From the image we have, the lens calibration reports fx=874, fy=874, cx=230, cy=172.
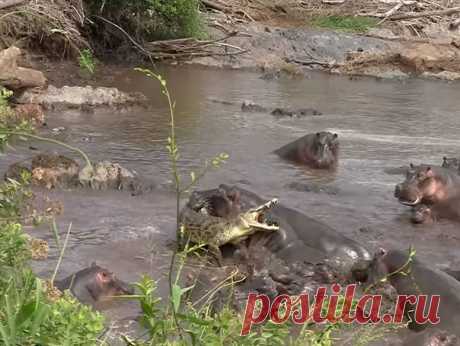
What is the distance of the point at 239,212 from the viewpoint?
5.46 metres

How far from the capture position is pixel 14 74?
10.0 meters

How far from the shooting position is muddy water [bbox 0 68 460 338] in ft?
19.1

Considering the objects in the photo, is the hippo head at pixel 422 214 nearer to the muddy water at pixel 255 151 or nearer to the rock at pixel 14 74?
the muddy water at pixel 255 151

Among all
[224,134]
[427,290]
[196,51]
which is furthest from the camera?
[196,51]

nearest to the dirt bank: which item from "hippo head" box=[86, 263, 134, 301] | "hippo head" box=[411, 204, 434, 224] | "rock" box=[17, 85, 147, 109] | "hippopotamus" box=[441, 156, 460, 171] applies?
"rock" box=[17, 85, 147, 109]

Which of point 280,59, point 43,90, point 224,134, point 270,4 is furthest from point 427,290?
point 270,4

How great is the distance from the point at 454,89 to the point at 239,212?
38.8ft

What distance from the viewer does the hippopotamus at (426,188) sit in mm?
7031

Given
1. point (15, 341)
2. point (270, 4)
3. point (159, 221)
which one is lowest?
point (159, 221)

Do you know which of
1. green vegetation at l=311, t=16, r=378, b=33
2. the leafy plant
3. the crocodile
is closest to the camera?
the leafy plant

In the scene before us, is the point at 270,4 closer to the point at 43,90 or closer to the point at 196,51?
the point at 196,51

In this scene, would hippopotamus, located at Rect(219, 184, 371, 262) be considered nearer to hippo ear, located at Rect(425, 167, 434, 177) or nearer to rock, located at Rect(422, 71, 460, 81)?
hippo ear, located at Rect(425, 167, 434, 177)

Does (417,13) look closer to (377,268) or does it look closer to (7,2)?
(7,2)

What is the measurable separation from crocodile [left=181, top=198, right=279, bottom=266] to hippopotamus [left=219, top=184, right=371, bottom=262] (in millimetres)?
116
